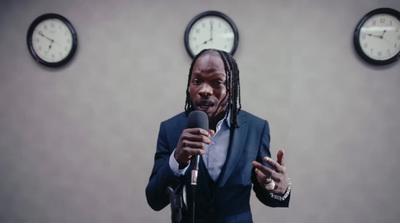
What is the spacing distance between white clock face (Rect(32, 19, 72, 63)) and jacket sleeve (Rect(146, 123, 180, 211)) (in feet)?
5.18

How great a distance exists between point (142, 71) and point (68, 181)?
44.5 inches

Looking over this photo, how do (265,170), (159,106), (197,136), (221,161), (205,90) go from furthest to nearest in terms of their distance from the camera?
(159,106) → (221,161) → (205,90) → (265,170) → (197,136)

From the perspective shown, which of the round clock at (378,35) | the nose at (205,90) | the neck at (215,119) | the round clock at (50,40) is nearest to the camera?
the nose at (205,90)

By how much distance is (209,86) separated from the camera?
109 cm

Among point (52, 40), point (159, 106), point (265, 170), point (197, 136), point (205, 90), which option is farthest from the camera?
point (52, 40)

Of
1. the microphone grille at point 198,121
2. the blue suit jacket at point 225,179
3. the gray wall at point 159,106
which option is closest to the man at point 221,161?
the blue suit jacket at point 225,179

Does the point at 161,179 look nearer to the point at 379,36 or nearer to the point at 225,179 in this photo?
the point at 225,179

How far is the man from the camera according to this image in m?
1.00

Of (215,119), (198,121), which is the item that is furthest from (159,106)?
(198,121)

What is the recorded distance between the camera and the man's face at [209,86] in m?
1.08

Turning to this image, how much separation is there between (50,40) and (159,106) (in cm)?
114

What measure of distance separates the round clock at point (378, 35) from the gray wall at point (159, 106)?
7 centimetres

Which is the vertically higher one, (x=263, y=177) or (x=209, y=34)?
(x=209, y=34)

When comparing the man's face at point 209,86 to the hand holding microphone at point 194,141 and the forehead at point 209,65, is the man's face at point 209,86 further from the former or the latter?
the hand holding microphone at point 194,141
